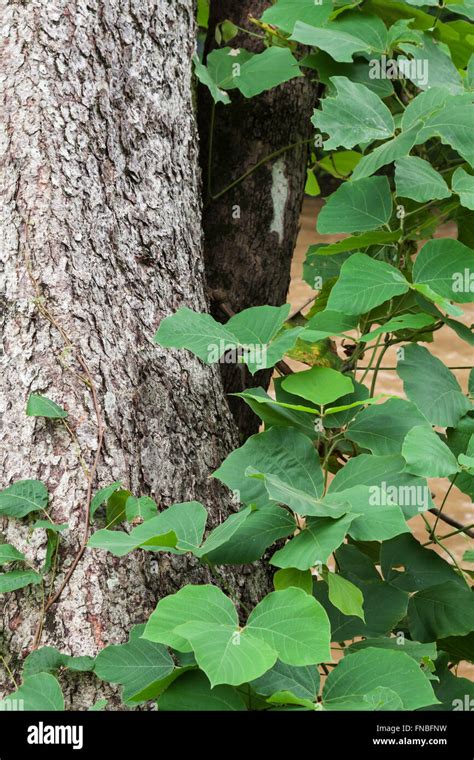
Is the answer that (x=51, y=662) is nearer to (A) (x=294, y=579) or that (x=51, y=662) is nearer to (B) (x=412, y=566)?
(A) (x=294, y=579)

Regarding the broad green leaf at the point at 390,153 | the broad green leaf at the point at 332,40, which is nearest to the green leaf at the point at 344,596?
the broad green leaf at the point at 390,153

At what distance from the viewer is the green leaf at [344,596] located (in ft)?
2.46

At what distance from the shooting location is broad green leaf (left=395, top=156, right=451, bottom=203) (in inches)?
36.4

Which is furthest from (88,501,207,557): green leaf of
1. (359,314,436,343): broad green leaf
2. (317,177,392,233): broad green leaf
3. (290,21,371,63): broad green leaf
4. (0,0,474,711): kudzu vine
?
(290,21,371,63): broad green leaf

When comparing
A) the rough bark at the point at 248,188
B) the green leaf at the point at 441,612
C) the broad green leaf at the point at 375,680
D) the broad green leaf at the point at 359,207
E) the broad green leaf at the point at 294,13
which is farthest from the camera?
the rough bark at the point at 248,188

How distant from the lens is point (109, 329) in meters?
0.91

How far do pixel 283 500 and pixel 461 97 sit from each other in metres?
0.54

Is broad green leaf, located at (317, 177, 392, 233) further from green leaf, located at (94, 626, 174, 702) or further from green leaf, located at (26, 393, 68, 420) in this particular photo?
green leaf, located at (94, 626, 174, 702)

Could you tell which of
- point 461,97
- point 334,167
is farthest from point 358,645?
point 334,167

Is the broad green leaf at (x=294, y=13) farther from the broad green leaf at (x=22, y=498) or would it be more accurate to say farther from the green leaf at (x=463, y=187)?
the broad green leaf at (x=22, y=498)

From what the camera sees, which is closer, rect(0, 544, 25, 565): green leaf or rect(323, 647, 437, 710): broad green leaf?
rect(323, 647, 437, 710): broad green leaf

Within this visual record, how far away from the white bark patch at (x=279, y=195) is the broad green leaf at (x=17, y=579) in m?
0.71

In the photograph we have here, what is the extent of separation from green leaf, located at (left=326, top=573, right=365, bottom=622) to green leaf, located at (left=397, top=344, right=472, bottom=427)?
0.75 feet

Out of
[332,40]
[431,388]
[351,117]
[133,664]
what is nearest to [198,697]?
[133,664]
